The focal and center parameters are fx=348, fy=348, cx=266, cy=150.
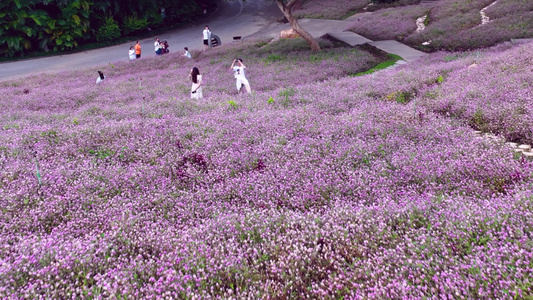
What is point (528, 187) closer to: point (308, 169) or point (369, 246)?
point (369, 246)

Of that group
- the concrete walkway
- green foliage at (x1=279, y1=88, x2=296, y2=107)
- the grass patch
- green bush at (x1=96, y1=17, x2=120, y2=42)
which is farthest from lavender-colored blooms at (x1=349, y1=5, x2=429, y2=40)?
green bush at (x1=96, y1=17, x2=120, y2=42)

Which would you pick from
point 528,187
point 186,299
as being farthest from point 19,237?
point 528,187

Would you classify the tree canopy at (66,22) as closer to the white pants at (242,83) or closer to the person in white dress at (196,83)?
the person in white dress at (196,83)


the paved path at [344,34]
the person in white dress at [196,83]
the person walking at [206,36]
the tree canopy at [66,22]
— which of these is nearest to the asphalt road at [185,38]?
the tree canopy at [66,22]

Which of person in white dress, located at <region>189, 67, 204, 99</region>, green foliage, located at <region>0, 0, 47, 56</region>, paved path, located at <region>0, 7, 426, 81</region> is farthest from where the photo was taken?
green foliage, located at <region>0, 0, 47, 56</region>

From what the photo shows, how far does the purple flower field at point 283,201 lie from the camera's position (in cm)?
314

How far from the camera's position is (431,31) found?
22.8 metres

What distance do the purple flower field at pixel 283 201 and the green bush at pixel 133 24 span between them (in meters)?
29.8

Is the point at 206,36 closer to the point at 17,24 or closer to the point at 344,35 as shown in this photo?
the point at 344,35

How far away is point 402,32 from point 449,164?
73.2ft

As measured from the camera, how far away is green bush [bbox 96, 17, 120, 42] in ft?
111

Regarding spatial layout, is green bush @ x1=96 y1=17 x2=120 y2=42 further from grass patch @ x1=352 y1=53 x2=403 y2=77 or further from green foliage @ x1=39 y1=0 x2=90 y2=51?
grass patch @ x1=352 y1=53 x2=403 y2=77

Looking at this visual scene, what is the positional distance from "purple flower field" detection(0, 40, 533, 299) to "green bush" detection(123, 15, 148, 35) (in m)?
29.8

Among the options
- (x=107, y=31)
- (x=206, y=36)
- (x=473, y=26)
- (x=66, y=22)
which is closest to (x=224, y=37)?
(x=206, y=36)
